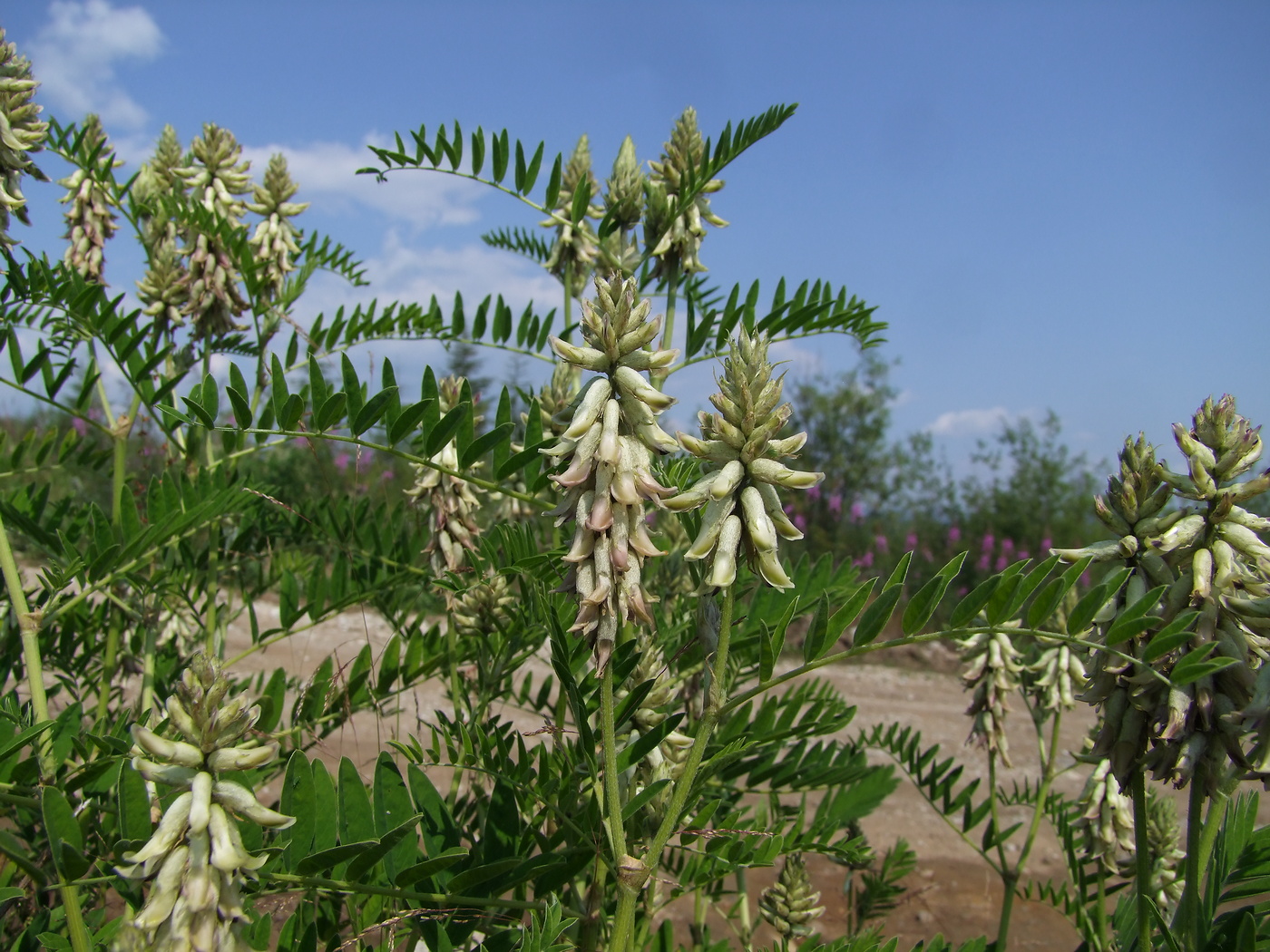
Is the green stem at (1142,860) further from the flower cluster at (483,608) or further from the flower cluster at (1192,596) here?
the flower cluster at (483,608)

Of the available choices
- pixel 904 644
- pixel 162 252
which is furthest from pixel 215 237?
pixel 904 644

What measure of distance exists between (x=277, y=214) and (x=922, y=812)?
15.6ft

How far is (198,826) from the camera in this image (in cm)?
95

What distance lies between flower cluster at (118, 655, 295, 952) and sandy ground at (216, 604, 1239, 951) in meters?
0.61

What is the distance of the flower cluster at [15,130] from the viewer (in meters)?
1.74

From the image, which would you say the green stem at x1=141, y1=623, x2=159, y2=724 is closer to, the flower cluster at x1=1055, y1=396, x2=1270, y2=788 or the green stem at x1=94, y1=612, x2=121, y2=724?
the green stem at x1=94, y1=612, x2=121, y2=724

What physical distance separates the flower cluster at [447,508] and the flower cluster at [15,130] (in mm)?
913

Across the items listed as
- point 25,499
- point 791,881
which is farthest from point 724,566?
point 25,499

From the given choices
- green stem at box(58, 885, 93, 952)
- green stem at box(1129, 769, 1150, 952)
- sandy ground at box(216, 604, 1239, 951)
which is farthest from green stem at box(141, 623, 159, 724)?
green stem at box(1129, 769, 1150, 952)

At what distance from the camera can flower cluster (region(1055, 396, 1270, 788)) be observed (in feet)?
3.98

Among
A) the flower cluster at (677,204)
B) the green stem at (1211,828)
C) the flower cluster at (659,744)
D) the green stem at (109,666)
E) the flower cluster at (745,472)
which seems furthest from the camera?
the green stem at (109,666)

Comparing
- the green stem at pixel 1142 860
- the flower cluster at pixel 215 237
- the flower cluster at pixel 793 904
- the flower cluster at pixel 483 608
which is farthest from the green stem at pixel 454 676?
the green stem at pixel 1142 860

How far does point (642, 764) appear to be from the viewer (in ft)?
5.03

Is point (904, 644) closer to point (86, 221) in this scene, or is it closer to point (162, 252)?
point (162, 252)
